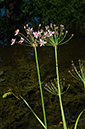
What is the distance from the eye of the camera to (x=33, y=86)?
3934 millimetres

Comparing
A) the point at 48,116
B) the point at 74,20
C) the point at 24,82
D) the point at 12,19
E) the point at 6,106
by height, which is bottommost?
the point at 48,116

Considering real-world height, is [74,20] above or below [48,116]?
above

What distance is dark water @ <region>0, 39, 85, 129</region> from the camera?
117 inches

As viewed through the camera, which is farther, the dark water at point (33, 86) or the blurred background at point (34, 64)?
the blurred background at point (34, 64)

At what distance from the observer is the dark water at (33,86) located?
2.98 meters

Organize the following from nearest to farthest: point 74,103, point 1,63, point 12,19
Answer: point 74,103 < point 1,63 < point 12,19

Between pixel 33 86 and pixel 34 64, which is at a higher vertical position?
pixel 34 64

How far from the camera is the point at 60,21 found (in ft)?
24.7

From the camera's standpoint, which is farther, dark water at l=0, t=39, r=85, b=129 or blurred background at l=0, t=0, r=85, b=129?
blurred background at l=0, t=0, r=85, b=129

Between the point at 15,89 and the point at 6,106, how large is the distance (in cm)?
55

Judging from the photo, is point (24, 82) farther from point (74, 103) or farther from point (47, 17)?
point (47, 17)

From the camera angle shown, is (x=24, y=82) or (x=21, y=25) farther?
(x=21, y=25)

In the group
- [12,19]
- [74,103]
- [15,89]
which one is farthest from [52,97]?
[12,19]

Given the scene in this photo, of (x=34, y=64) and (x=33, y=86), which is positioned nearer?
(x=33, y=86)
